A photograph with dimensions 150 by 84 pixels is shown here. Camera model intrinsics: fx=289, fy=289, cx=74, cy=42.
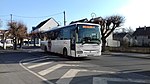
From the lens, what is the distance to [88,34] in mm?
23516

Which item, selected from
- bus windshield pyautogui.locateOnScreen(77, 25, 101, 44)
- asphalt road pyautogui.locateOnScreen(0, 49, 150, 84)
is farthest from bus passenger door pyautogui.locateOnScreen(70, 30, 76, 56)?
asphalt road pyautogui.locateOnScreen(0, 49, 150, 84)

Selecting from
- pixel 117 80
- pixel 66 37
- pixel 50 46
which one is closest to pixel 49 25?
pixel 50 46

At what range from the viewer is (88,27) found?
23.7m

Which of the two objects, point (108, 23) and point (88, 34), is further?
point (108, 23)

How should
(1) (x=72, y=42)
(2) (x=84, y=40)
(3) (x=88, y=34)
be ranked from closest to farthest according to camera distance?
(2) (x=84, y=40)
(3) (x=88, y=34)
(1) (x=72, y=42)

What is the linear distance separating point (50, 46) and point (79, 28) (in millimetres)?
10100

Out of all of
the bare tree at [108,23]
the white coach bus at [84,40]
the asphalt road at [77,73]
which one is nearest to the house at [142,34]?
the bare tree at [108,23]

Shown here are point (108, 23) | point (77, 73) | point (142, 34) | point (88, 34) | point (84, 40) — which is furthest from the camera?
point (142, 34)

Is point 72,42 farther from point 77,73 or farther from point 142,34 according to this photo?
point 142,34

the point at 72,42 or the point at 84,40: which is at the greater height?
the point at 84,40

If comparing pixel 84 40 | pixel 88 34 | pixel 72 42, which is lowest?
pixel 72 42

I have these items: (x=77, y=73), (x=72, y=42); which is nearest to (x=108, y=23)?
(x=72, y=42)

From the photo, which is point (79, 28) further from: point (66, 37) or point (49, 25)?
point (49, 25)

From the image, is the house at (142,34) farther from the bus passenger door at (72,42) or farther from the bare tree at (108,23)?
the bus passenger door at (72,42)
